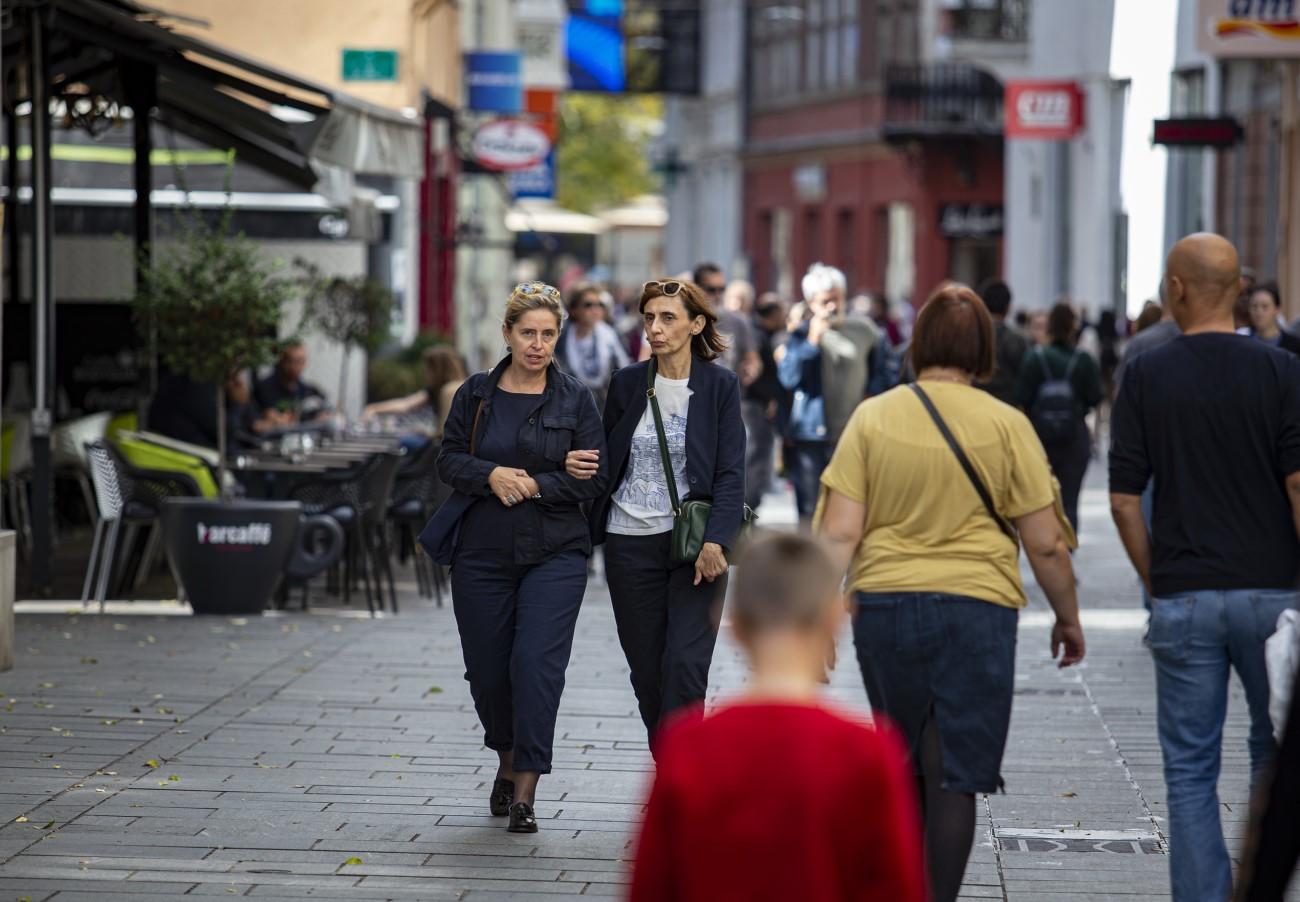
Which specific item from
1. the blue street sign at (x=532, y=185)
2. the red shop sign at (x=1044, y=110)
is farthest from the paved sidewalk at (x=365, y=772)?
the blue street sign at (x=532, y=185)

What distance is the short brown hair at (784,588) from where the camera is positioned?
332cm

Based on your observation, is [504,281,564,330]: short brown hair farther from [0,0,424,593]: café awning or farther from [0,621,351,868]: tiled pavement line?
[0,0,424,593]: café awning

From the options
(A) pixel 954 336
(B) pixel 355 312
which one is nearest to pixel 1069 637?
(A) pixel 954 336

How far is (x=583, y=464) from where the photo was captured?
23.4 ft

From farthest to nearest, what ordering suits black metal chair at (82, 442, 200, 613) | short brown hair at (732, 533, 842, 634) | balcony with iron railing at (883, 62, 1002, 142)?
balcony with iron railing at (883, 62, 1002, 142) → black metal chair at (82, 442, 200, 613) → short brown hair at (732, 533, 842, 634)

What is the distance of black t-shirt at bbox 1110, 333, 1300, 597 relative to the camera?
5457mm

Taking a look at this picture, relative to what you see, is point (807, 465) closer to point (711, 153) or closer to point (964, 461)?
point (964, 461)

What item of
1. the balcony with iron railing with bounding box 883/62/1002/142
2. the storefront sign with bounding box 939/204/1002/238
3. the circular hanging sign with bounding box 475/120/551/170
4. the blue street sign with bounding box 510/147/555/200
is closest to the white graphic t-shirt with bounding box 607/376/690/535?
the circular hanging sign with bounding box 475/120/551/170

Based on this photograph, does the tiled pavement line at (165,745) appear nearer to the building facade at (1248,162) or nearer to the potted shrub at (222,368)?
the potted shrub at (222,368)

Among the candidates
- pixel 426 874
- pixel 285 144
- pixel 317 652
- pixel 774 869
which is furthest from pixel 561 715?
pixel 285 144

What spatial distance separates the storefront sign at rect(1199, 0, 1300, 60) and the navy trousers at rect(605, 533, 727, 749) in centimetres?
999

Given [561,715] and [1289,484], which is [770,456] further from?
[1289,484]

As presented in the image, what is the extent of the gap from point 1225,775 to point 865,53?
38.2 m

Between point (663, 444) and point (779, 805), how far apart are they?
3893mm
